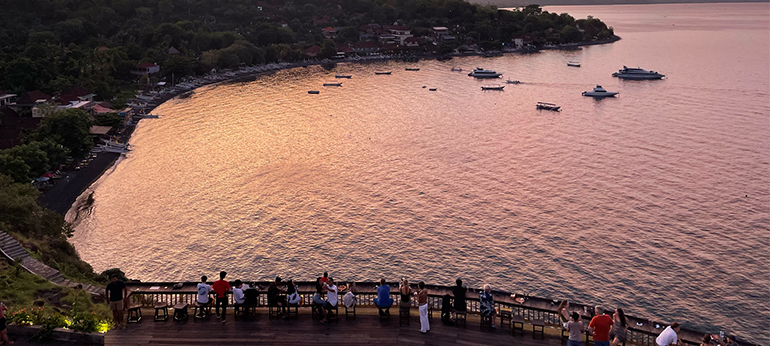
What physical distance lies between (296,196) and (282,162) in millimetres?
11427

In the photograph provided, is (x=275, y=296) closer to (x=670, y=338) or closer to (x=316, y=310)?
(x=316, y=310)

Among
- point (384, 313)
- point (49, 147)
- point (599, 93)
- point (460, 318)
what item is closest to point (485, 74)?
Result: point (599, 93)

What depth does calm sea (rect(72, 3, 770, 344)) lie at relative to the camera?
3922 centimetres

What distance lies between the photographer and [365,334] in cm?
1895

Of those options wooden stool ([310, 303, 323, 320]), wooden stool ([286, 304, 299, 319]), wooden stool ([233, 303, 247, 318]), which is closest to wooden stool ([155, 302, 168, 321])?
wooden stool ([233, 303, 247, 318])

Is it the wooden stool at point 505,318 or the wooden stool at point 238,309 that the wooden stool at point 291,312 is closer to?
the wooden stool at point 238,309

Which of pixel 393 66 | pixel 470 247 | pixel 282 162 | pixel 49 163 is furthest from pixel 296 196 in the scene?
pixel 393 66

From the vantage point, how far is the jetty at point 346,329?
18.6 meters

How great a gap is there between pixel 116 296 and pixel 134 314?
1.68 metres

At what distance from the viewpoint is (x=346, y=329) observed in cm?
1931

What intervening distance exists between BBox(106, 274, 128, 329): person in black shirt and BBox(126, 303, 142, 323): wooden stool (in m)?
0.50

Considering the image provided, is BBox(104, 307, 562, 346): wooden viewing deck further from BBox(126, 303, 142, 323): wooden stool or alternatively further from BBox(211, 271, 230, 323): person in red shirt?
BBox(211, 271, 230, 323): person in red shirt

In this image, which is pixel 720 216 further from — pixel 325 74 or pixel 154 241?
pixel 325 74

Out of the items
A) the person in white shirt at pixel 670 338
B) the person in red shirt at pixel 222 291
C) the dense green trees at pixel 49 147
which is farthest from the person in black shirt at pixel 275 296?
the dense green trees at pixel 49 147
